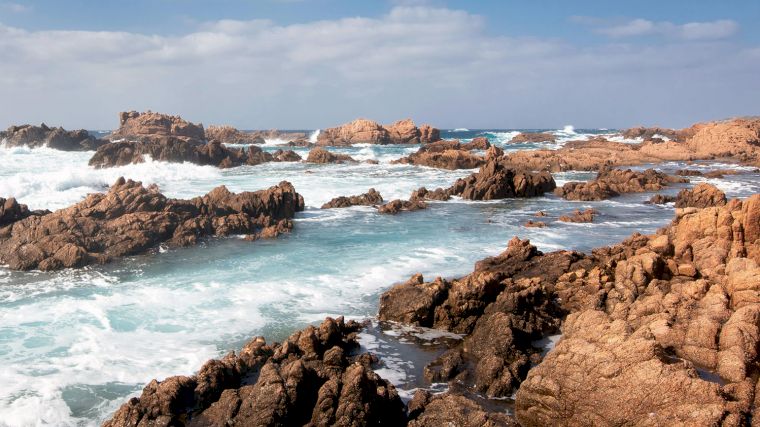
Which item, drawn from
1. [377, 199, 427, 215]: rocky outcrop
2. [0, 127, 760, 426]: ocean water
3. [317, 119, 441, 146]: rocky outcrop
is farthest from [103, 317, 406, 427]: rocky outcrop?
[317, 119, 441, 146]: rocky outcrop

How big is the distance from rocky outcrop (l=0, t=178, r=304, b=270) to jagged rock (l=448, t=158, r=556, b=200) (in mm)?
11460

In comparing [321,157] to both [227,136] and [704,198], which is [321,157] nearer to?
[704,198]

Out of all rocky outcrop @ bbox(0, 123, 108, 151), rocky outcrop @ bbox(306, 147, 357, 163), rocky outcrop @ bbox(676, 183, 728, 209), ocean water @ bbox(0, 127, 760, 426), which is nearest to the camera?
ocean water @ bbox(0, 127, 760, 426)

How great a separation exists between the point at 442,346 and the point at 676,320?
13.2 feet

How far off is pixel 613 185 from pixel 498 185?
7.21 meters

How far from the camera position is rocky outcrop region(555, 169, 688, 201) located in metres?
31.3

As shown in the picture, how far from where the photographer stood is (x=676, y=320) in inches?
381

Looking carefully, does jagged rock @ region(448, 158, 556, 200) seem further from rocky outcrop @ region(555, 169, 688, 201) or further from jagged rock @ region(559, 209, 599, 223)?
jagged rock @ region(559, 209, 599, 223)

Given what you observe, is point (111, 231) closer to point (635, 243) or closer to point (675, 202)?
point (635, 243)

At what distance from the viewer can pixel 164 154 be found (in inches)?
1848

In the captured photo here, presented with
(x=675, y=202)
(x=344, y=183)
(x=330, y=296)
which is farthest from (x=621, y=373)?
(x=344, y=183)

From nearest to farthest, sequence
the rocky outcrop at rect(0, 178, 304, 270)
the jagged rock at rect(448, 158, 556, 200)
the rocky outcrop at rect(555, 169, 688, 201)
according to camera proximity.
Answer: the rocky outcrop at rect(0, 178, 304, 270) → the rocky outcrop at rect(555, 169, 688, 201) → the jagged rock at rect(448, 158, 556, 200)

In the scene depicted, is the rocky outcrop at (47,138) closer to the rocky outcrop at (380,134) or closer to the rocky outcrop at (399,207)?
the rocky outcrop at (380,134)

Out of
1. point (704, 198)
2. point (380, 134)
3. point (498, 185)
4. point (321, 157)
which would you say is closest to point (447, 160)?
point (321, 157)
